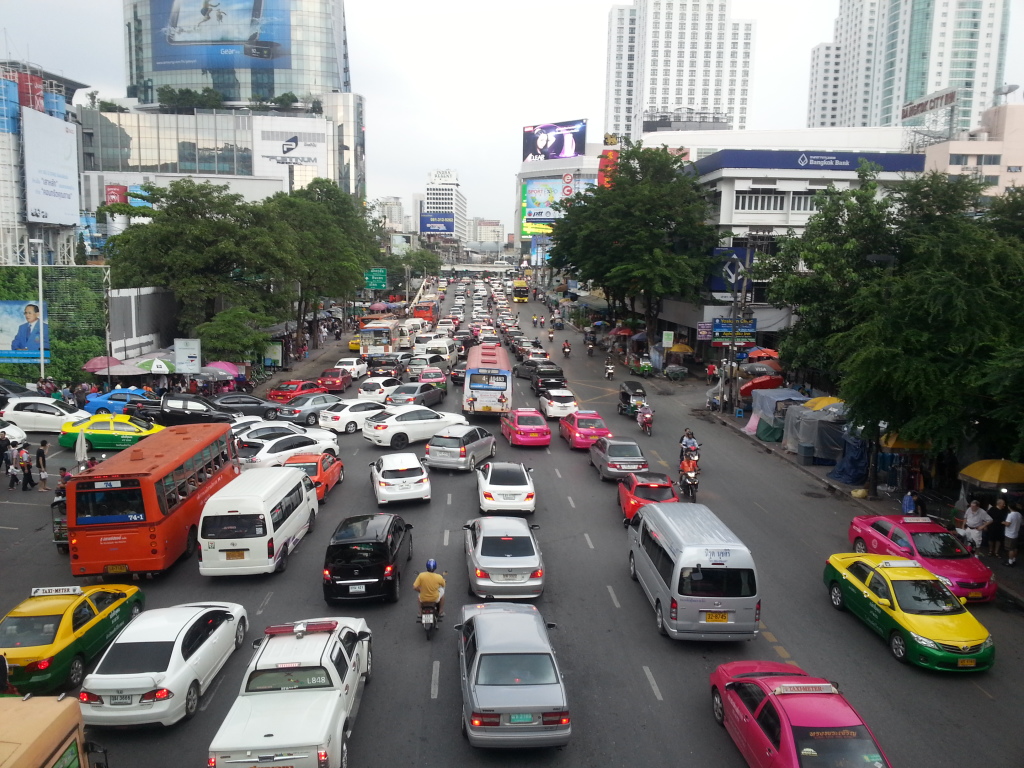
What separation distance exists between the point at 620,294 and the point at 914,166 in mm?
22202

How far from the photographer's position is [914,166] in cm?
5375

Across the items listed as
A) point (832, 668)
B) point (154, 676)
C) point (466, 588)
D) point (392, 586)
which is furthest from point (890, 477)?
point (154, 676)

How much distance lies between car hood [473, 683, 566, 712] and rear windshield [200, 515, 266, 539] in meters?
7.24

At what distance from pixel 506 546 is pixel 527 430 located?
1348cm

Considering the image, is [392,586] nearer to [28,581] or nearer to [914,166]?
[28,581]

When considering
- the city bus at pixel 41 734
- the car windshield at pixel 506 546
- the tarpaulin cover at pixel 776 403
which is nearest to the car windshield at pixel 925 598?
the car windshield at pixel 506 546

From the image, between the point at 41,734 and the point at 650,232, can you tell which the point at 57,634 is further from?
the point at 650,232

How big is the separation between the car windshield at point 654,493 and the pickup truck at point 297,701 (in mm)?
10051

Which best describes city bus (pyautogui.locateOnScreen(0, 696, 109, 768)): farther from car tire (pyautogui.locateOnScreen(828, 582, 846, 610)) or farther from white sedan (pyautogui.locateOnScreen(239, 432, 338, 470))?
white sedan (pyautogui.locateOnScreen(239, 432, 338, 470))

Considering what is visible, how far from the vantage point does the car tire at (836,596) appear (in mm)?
14420

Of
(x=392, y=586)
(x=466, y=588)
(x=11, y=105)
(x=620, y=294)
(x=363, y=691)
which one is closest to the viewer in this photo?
(x=363, y=691)

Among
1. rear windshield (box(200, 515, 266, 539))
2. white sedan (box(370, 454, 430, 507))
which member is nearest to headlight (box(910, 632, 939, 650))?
rear windshield (box(200, 515, 266, 539))

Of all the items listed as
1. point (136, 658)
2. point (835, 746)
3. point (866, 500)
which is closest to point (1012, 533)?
point (866, 500)

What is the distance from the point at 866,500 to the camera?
22.6m
